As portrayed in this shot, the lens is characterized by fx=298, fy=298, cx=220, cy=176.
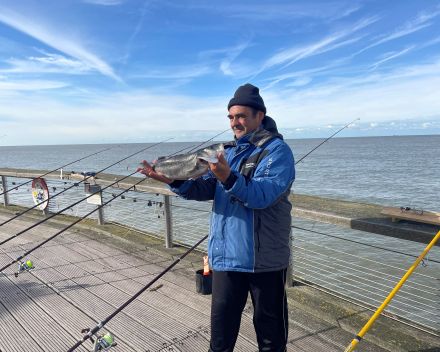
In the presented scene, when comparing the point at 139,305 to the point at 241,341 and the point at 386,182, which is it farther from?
the point at 386,182

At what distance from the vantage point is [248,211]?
6.80ft

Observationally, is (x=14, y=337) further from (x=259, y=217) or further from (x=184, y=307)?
(x=259, y=217)

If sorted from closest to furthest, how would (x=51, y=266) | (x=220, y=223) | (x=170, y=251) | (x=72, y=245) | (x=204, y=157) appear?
1. (x=204, y=157)
2. (x=220, y=223)
3. (x=51, y=266)
4. (x=170, y=251)
5. (x=72, y=245)

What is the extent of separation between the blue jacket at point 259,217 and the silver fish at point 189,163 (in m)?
0.24

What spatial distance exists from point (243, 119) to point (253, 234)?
34.3 inches

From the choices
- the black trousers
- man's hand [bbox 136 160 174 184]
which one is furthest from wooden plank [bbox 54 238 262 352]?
man's hand [bbox 136 160 174 184]

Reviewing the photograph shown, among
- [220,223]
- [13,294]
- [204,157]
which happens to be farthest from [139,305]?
[204,157]

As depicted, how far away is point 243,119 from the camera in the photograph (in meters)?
2.29

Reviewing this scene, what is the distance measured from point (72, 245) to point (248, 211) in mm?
4684

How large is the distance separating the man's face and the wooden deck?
6.57ft

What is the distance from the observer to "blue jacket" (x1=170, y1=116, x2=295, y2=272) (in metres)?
1.99

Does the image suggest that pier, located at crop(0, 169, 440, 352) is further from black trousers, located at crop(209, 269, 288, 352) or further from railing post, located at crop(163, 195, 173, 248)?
black trousers, located at crop(209, 269, 288, 352)

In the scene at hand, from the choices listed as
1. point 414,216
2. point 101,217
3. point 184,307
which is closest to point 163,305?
point 184,307

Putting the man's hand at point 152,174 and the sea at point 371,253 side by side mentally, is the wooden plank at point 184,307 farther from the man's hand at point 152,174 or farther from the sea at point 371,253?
the man's hand at point 152,174
